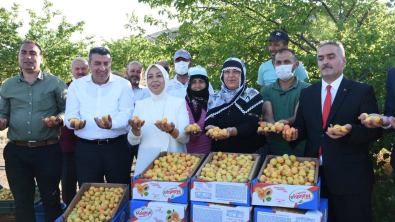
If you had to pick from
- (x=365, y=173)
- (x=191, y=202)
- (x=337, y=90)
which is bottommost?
(x=191, y=202)

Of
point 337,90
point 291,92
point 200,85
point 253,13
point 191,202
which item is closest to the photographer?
point 191,202

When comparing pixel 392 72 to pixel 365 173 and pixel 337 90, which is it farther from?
pixel 365 173

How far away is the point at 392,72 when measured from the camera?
10.2 feet

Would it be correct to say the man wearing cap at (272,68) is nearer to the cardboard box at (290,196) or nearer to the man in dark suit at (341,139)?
the man in dark suit at (341,139)

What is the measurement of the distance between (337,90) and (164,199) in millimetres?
1979

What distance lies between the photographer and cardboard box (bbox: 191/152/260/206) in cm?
283

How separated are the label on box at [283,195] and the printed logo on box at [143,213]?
98cm

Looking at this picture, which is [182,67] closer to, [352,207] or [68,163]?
[68,163]

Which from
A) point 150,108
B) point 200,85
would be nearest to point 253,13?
point 200,85

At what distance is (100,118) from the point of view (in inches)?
153

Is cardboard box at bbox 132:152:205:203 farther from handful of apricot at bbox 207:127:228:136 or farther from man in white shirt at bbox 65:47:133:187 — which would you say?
man in white shirt at bbox 65:47:133:187

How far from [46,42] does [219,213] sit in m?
17.2

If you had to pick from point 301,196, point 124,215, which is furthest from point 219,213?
point 124,215

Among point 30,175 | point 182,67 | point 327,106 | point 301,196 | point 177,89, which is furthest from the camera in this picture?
point 182,67
